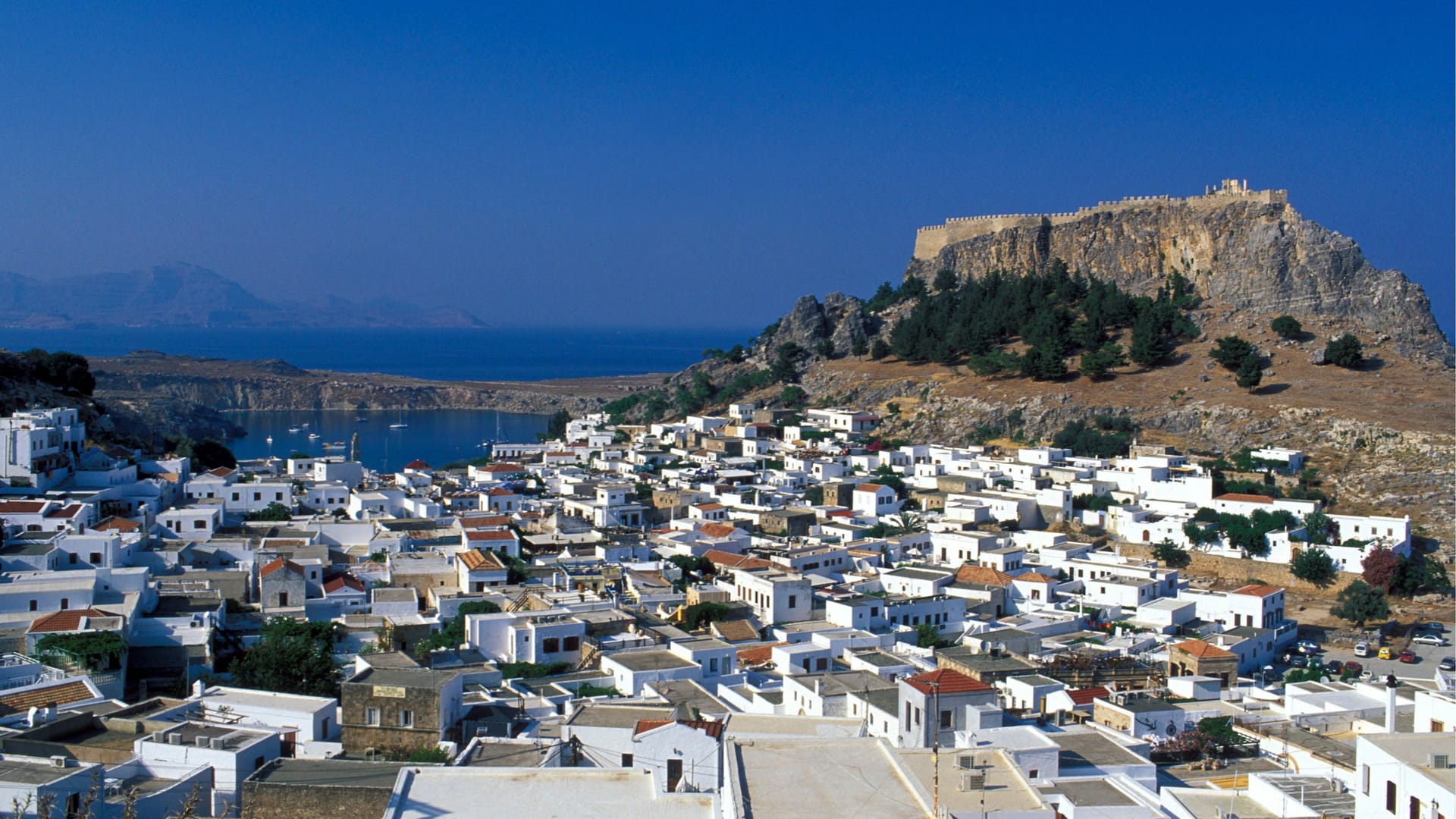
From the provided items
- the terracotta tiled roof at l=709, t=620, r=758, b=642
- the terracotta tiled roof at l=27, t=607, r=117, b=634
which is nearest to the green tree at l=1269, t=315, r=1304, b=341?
the terracotta tiled roof at l=709, t=620, r=758, b=642

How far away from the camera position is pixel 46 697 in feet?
31.6

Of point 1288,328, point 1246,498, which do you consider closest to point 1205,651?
point 1246,498

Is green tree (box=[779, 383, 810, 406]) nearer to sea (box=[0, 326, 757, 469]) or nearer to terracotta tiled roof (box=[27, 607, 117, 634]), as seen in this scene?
sea (box=[0, 326, 757, 469])

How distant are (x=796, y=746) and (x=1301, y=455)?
21664 mm

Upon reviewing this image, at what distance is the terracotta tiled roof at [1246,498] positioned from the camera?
71.7 feet

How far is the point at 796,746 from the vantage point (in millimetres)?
6359

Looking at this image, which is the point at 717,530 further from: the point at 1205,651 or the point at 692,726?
the point at 692,726

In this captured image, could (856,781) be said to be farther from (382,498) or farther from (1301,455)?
(1301,455)

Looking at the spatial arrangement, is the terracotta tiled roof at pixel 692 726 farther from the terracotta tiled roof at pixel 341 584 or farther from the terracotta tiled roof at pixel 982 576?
the terracotta tiled roof at pixel 982 576

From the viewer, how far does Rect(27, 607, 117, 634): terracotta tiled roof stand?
444 inches

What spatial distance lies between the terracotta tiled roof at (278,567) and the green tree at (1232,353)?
2201cm

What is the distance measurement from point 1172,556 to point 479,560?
1122 cm

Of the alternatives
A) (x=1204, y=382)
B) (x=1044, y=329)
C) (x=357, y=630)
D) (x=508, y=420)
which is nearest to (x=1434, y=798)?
(x=357, y=630)

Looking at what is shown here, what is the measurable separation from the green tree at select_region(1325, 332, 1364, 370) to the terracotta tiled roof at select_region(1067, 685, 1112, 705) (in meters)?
20.6
